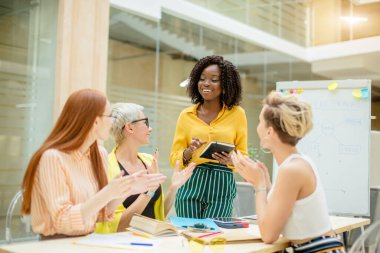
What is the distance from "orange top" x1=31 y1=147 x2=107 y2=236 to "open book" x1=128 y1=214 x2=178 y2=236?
0.84 feet

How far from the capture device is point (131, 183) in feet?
A: 5.83

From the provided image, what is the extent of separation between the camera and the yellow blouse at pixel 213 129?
8.77ft

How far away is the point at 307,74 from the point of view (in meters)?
9.69

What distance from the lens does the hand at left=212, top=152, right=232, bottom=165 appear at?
8.30ft

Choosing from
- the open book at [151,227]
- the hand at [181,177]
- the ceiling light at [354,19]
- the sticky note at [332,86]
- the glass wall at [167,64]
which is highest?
the ceiling light at [354,19]

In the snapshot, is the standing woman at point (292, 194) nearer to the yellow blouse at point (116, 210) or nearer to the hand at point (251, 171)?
the hand at point (251, 171)

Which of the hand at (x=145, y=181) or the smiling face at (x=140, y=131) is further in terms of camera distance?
the smiling face at (x=140, y=131)

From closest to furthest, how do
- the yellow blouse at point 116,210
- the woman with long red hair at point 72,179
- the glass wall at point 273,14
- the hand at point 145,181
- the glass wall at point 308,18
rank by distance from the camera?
the woman with long red hair at point 72,179
the hand at point 145,181
the yellow blouse at point 116,210
the glass wall at point 273,14
the glass wall at point 308,18

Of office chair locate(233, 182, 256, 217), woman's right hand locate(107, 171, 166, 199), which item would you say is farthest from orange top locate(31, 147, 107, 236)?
office chair locate(233, 182, 256, 217)

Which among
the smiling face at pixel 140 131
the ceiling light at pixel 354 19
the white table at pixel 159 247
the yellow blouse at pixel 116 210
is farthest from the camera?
the ceiling light at pixel 354 19

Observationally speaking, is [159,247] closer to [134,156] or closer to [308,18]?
[134,156]

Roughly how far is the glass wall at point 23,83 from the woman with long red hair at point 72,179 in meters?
2.75

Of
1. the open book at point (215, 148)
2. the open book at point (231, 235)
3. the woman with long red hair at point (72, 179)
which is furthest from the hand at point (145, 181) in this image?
the open book at point (215, 148)

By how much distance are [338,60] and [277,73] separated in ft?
4.16
